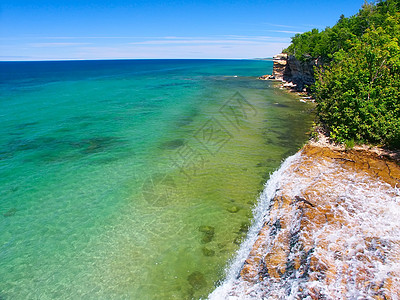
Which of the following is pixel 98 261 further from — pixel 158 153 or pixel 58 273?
pixel 158 153

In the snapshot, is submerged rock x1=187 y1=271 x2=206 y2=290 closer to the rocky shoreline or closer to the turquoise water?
the turquoise water

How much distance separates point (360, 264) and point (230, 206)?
7033 mm

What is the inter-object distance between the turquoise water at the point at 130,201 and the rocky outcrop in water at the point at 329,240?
1.94 metres

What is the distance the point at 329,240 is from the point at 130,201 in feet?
35.4

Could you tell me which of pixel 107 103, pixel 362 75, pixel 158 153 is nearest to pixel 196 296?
A: pixel 158 153

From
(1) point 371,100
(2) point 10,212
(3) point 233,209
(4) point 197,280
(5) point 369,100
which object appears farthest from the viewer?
(5) point 369,100

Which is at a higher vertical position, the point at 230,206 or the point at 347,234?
the point at 347,234

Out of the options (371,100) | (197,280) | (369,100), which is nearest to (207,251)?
(197,280)

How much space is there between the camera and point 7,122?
32594 millimetres

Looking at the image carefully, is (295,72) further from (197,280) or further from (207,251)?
(197,280)

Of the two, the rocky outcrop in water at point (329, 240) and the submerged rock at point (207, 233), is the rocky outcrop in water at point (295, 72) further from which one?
the submerged rock at point (207, 233)

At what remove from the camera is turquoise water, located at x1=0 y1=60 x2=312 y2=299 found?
10039 millimetres

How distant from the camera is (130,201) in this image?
48.5ft

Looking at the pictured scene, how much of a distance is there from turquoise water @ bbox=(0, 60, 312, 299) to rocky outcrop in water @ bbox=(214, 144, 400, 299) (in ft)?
6.38
